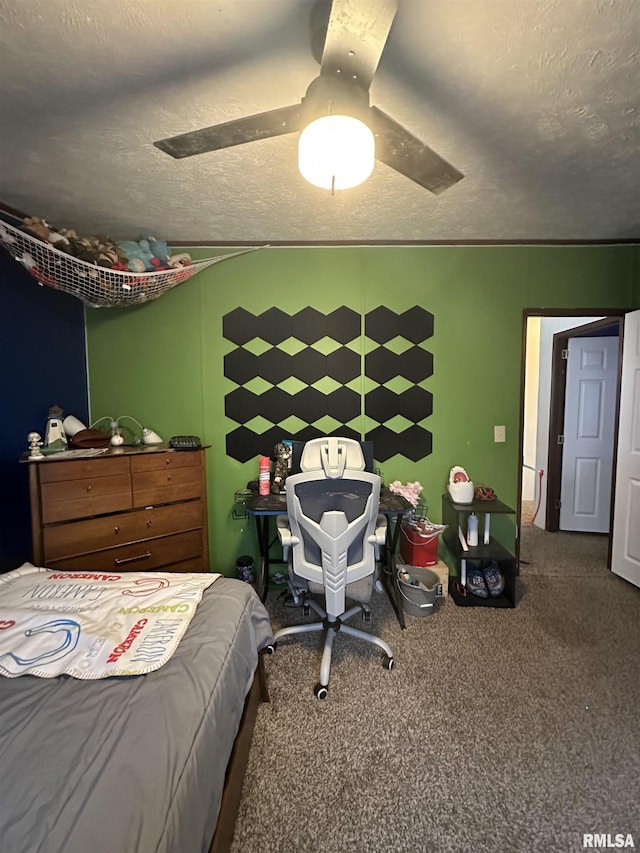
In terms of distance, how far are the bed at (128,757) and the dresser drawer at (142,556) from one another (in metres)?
1.19

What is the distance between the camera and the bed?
25.6 inches

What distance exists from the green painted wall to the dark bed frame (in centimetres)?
149

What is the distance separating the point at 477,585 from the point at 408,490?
2.65ft

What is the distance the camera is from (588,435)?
359 cm

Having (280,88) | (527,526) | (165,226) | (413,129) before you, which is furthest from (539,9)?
(527,526)

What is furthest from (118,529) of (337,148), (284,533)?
(337,148)

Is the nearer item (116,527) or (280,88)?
(280,88)

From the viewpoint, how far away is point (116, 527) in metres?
2.13

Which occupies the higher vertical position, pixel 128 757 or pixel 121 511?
Answer: pixel 121 511

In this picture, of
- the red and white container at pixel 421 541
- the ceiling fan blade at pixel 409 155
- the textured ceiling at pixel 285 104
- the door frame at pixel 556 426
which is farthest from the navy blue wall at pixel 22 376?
the door frame at pixel 556 426

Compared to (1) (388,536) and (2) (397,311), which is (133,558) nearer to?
(1) (388,536)

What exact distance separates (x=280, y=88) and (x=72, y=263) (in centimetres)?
143

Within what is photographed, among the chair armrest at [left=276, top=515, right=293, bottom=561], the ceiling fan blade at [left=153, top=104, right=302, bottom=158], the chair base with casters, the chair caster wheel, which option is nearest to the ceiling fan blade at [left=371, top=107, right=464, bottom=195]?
the ceiling fan blade at [left=153, top=104, right=302, bottom=158]

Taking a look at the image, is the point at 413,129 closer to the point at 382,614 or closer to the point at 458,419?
the point at 458,419
